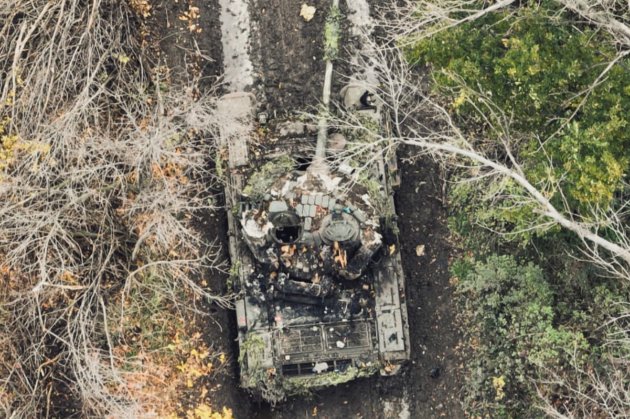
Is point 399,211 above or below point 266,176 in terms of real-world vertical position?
below

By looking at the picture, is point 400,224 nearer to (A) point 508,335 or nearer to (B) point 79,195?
(A) point 508,335

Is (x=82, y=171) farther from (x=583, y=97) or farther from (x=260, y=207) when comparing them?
(x=583, y=97)

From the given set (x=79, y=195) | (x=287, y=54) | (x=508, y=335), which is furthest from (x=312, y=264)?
(x=287, y=54)

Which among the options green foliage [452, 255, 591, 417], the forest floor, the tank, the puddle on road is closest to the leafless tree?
the tank

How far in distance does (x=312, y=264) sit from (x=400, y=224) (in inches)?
75.3

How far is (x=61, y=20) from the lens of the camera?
10.2m

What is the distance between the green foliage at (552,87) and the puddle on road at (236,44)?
306cm

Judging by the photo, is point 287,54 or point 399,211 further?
point 287,54

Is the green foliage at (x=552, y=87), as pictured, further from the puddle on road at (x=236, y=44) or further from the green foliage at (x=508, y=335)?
the puddle on road at (x=236, y=44)

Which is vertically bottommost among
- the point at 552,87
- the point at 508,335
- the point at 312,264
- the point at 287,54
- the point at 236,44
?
the point at 508,335

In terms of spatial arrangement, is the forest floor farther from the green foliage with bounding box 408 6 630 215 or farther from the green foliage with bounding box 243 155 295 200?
the green foliage with bounding box 408 6 630 215

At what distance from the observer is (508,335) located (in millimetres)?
10906

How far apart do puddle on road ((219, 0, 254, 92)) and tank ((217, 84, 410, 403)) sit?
121cm

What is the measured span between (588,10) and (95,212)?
6755 millimetres
